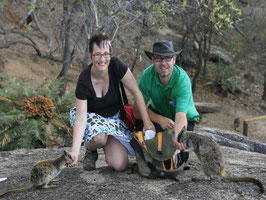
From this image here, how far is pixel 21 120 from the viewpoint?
6.56m

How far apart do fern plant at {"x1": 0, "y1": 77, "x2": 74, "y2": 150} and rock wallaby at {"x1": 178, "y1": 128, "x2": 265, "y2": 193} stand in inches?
126

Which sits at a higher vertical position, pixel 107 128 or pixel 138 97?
pixel 138 97

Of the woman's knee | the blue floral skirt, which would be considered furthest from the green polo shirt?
the woman's knee

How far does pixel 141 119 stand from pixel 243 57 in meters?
14.0

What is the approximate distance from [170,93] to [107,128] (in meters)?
0.90

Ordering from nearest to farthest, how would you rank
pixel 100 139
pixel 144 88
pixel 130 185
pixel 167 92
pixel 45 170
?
1. pixel 45 170
2. pixel 130 185
3. pixel 100 139
4. pixel 167 92
5. pixel 144 88

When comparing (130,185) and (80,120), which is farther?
(80,120)

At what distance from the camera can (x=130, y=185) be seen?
3656mm

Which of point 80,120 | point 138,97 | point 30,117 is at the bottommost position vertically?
point 30,117

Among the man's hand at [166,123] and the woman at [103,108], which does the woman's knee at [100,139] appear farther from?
the man's hand at [166,123]

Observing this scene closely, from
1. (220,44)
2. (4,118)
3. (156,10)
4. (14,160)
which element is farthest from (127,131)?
(220,44)

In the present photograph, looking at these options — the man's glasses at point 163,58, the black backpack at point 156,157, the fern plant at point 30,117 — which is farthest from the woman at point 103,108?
the fern plant at point 30,117

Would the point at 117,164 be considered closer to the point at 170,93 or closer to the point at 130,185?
the point at 130,185

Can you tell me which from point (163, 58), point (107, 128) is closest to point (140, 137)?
point (107, 128)
